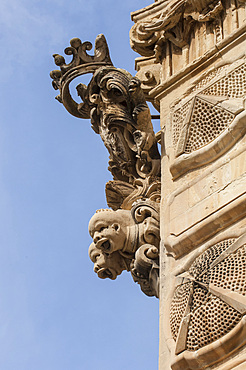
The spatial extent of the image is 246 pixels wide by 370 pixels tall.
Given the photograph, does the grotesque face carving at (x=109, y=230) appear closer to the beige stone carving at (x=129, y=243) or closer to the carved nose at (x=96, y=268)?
the beige stone carving at (x=129, y=243)

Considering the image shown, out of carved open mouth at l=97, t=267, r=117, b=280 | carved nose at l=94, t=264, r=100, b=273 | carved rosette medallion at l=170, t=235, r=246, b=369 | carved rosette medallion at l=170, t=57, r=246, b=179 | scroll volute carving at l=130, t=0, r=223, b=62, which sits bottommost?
carved rosette medallion at l=170, t=235, r=246, b=369

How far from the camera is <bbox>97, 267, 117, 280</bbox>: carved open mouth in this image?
981 centimetres

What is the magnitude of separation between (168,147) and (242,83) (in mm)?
1042

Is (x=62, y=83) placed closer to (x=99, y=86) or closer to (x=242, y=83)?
(x=99, y=86)

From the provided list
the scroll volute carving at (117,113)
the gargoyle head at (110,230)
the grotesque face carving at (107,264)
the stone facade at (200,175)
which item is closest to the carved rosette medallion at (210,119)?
the stone facade at (200,175)

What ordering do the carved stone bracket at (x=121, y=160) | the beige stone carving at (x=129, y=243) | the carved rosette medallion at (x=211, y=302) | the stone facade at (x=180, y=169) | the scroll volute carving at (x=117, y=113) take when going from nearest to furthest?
the carved rosette medallion at (x=211, y=302) → the stone facade at (x=180, y=169) → the beige stone carving at (x=129, y=243) → the carved stone bracket at (x=121, y=160) → the scroll volute carving at (x=117, y=113)

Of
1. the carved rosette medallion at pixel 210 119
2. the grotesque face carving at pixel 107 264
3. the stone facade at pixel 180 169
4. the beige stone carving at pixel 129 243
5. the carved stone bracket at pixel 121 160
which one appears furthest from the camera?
the grotesque face carving at pixel 107 264

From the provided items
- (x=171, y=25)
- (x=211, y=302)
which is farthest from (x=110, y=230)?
(x=171, y=25)

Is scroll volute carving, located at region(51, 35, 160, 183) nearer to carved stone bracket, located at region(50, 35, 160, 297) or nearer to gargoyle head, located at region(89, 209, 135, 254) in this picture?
carved stone bracket, located at region(50, 35, 160, 297)

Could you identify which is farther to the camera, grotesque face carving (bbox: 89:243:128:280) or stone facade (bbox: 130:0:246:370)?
grotesque face carving (bbox: 89:243:128:280)

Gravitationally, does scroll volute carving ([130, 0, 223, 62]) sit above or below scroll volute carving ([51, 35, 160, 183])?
above

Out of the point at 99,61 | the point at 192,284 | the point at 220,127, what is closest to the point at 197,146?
the point at 220,127

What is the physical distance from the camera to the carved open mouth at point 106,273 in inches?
386

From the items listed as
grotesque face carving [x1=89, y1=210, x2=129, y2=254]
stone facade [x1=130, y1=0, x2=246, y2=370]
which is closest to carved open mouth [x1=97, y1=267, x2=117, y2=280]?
grotesque face carving [x1=89, y1=210, x2=129, y2=254]
